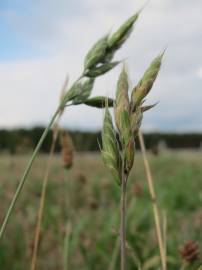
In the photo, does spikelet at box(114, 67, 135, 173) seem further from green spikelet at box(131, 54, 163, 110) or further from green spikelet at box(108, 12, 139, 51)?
green spikelet at box(108, 12, 139, 51)

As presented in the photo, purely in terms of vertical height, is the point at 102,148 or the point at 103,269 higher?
the point at 102,148

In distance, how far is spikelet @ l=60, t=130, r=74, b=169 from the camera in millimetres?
1605

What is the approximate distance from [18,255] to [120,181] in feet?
10.5

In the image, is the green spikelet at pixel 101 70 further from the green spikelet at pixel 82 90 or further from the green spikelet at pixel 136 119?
the green spikelet at pixel 136 119

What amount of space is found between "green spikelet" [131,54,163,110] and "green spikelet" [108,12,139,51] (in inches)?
9.4

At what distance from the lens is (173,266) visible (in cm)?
253

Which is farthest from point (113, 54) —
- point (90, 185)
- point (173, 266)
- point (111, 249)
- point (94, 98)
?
point (90, 185)

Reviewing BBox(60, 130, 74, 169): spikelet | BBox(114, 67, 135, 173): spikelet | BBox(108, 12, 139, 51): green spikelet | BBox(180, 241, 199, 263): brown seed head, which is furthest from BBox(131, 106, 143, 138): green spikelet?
BBox(60, 130, 74, 169): spikelet

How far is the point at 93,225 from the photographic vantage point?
13.7ft

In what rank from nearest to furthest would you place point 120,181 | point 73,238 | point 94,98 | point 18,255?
point 120,181 → point 94,98 → point 73,238 → point 18,255

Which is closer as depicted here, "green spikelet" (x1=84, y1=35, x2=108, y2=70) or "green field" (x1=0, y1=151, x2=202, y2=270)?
"green spikelet" (x1=84, y1=35, x2=108, y2=70)

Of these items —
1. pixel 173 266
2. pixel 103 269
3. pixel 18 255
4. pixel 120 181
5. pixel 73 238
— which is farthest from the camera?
pixel 18 255

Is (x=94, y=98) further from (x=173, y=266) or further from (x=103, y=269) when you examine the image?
(x=103, y=269)

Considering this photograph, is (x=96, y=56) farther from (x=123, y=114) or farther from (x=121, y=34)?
(x=123, y=114)
